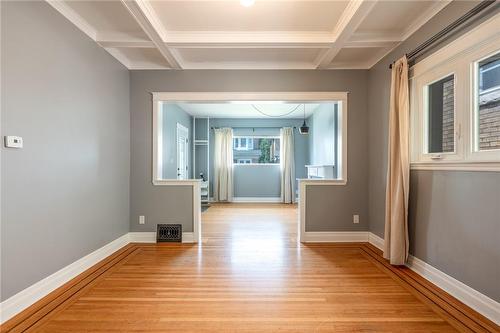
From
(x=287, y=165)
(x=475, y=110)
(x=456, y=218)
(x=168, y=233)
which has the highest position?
(x=475, y=110)

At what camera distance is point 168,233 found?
390cm

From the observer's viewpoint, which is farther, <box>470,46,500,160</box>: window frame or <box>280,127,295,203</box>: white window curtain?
<box>280,127,295,203</box>: white window curtain

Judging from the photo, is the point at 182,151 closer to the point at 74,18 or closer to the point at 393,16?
the point at 74,18

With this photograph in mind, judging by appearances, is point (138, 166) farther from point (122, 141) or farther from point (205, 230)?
point (205, 230)

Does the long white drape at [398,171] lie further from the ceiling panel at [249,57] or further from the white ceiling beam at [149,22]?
the white ceiling beam at [149,22]

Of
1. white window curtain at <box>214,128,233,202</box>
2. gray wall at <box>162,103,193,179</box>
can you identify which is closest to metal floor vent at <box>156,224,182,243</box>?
gray wall at <box>162,103,193,179</box>

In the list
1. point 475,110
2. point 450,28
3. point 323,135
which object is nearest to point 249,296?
point 475,110

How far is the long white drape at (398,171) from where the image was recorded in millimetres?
2787

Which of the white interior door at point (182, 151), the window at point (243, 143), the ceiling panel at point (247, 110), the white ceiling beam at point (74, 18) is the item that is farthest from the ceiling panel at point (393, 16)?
the window at point (243, 143)

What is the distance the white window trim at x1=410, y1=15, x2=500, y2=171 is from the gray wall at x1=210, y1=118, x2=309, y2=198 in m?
5.44

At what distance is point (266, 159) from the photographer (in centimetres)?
835

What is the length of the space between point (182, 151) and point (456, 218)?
244 inches

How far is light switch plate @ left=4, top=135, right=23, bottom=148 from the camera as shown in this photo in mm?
1925

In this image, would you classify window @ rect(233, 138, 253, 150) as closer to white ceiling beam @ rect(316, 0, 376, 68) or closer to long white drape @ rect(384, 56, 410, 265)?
white ceiling beam @ rect(316, 0, 376, 68)
